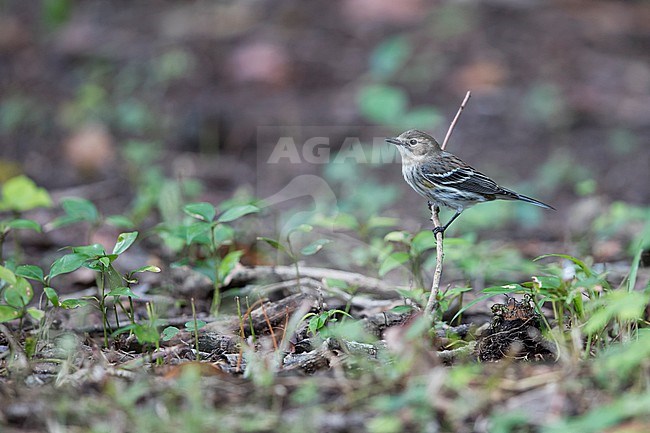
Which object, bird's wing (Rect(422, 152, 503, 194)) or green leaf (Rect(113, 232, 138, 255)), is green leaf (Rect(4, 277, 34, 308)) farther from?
bird's wing (Rect(422, 152, 503, 194))

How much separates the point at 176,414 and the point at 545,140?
637 cm

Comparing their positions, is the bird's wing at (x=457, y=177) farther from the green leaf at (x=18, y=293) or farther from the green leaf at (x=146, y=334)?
the green leaf at (x=18, y=293)

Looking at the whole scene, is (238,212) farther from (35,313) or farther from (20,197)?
(20,197)

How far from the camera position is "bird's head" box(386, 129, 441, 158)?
5.16 m

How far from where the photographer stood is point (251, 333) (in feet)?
13.1

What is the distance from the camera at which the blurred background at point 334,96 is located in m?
7.43

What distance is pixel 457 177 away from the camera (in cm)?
504

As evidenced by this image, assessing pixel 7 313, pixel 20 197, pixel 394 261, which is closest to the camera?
pixel 7 313

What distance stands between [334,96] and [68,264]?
589cm

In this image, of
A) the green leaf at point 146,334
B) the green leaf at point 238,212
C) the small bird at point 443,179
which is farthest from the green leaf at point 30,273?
the small bird at point 443,179

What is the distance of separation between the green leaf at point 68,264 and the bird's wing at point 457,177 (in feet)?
7.43

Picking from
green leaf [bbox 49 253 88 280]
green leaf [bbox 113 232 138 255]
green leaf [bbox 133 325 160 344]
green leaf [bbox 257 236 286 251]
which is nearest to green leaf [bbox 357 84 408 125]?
green leaf [bbox 257 236 286 251]

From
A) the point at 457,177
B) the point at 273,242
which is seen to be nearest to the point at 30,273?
the point at 273,242

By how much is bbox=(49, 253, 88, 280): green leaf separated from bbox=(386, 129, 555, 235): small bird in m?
2.13
